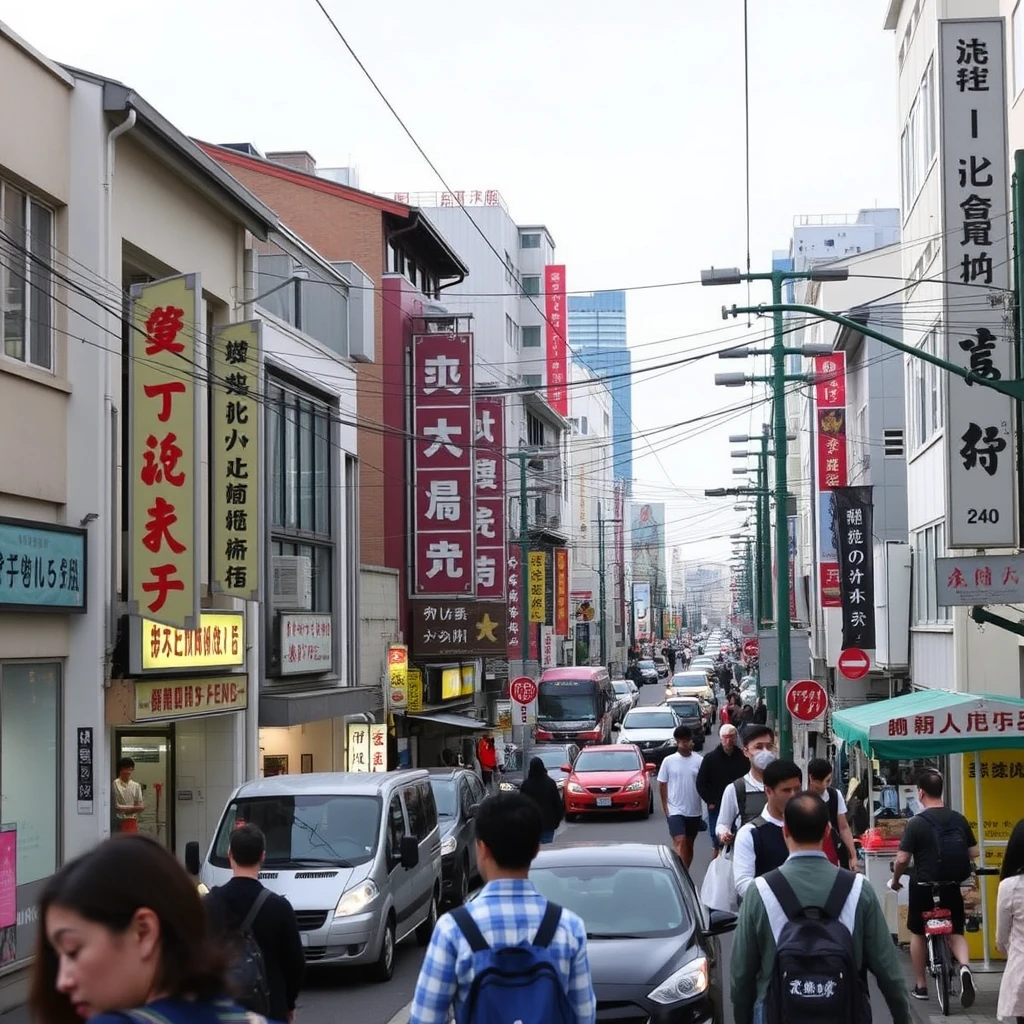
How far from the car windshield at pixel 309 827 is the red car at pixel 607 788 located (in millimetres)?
17522

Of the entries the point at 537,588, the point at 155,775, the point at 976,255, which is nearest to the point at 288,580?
the point at 155,775

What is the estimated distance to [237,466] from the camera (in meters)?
22.2

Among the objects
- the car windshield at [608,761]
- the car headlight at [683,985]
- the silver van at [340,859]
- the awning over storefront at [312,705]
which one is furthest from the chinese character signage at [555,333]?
the car headlight at [683,985]

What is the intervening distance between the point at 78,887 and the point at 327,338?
28.2 metres

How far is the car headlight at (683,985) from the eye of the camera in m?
9.02

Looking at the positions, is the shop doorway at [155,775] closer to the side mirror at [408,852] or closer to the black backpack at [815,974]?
the side mirror at [408,852]

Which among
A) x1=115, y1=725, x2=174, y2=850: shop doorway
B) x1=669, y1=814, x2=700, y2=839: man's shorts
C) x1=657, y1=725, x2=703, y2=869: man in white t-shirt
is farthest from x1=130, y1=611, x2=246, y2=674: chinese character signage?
x1=669, y1=814, x2=700, y2=839: man's shorts

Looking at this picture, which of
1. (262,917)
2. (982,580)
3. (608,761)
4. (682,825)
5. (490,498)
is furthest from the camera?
(490,498)

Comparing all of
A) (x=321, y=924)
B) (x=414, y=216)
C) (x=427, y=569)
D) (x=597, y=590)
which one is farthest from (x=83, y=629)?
(x=597, y=590)

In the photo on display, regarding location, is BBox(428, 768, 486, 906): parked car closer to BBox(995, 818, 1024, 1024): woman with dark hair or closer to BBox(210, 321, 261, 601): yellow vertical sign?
BBox(210, 321, 261, 601): yellow vertical sign

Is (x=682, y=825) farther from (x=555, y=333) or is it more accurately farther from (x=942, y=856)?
(x=555, y=333)

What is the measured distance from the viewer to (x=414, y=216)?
40.9 metres

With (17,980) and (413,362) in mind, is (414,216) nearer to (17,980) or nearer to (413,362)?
(413,362)

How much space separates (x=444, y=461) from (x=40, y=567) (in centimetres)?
1956
